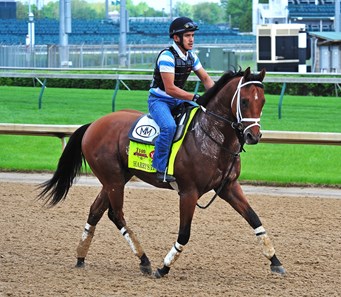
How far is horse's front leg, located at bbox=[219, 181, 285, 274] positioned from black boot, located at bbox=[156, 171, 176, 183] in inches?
17.6

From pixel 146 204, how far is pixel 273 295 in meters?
5.02

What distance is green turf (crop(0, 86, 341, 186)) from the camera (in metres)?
15.8

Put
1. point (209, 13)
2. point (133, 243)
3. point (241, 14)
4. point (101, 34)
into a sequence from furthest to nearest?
point (209, 13) → point (241, 14) → point (101, 34) → point (133, 243)

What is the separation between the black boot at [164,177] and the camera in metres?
8.48

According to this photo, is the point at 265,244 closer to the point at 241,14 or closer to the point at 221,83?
the point at 221,83

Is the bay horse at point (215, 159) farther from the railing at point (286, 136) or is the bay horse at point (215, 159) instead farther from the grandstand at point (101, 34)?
the grandstand at point (101, 34)

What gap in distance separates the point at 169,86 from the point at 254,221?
135 centimetres

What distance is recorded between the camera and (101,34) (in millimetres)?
71250

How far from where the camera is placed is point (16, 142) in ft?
63.3

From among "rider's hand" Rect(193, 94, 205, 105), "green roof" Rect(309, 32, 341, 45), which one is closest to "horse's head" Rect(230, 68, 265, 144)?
"rider's hand" Rect(193, 94, 205, 105)

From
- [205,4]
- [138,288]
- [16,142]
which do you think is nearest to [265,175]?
[16,142]

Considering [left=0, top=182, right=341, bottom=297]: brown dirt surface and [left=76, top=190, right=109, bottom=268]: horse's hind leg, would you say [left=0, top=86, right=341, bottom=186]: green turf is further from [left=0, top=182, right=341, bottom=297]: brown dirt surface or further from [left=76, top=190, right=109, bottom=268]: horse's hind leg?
[left=76, top=190, right=109, bottom=268]: horse's hind leg

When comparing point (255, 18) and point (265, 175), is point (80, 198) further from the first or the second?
point (255, 18)

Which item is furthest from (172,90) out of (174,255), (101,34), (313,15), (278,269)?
(313,15)
